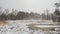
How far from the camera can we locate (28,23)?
1.53 metres

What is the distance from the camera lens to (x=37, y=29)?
4.97 ft

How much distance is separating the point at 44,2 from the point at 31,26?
431 millimetres

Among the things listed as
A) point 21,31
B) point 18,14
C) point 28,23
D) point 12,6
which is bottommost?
point 21,31

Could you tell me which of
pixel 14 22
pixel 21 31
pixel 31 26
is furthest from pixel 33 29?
pixel 14 22

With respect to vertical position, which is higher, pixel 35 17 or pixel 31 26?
pixel 35 17

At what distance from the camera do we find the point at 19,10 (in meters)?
1.54

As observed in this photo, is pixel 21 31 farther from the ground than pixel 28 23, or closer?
closer

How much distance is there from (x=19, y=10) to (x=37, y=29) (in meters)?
0.41

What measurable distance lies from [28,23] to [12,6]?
14.5 inches

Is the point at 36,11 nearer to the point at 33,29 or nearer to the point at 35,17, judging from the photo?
the point at 35,17

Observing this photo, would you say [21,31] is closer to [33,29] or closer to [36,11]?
[33,29]

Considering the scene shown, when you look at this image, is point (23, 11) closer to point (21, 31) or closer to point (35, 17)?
point (35, 17)

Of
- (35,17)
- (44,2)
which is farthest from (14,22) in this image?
(44,2)

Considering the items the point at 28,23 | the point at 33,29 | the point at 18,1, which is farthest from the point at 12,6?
the point at 33,29
